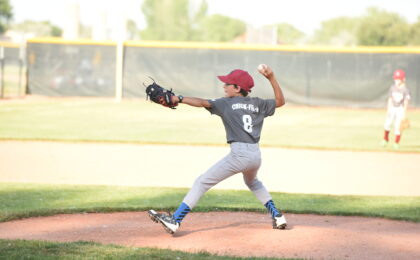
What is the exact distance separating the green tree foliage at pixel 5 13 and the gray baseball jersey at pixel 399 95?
264ft

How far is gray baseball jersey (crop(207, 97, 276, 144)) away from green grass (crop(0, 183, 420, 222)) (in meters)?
2.05

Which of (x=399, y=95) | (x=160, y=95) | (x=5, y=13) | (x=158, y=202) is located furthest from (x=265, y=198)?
(x=5, y=13)

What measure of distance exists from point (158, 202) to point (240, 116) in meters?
2.93

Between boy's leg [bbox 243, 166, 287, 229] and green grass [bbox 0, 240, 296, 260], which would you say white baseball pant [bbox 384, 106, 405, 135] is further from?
green grass [bbox 0, 240, 296, 260]

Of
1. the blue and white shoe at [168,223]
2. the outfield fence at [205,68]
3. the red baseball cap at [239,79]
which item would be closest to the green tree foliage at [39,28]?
the outfield fence at [205,68]

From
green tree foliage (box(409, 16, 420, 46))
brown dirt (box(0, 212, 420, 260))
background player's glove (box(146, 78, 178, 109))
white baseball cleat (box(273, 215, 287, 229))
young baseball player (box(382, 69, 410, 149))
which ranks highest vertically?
green tree foliage (box(409, 16, 420, 46))

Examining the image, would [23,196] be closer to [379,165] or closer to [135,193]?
[135,193]

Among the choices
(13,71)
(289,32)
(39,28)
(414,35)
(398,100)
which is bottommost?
(13,71)

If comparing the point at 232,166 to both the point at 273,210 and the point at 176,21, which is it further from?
the point at 176,21

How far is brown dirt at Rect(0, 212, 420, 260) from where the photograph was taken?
233 inches

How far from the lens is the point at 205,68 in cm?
3169

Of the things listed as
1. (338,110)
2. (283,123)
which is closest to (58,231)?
(283,123)

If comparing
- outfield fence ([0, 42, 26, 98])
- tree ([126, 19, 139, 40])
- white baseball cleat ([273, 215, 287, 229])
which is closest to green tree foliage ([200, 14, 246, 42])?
tree ([126, 19, 139, 40])

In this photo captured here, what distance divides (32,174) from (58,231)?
15.1 feet
